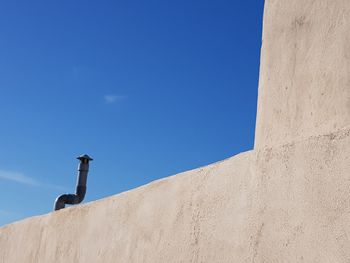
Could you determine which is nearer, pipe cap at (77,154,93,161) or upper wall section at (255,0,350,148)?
upper wall section at (255,0,350,148)

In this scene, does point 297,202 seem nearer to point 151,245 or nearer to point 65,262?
point 151,245

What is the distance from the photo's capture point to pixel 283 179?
2.27m

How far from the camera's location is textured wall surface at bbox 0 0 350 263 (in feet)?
6.78

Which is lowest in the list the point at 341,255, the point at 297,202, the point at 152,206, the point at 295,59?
the point at 341,255

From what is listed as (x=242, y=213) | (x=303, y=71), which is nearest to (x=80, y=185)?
(x=242, y=213)

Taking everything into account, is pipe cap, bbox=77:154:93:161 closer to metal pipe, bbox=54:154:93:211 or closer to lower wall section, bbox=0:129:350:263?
metal pipe, bbox=54:154:93:211

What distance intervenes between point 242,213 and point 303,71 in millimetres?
685

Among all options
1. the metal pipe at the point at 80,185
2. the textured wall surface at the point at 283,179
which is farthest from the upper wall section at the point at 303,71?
the metal pipe at the point at 80,185

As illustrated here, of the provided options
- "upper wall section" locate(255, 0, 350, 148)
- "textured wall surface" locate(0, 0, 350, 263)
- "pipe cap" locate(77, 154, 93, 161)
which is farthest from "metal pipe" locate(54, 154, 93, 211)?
"upper wall section" locate(255, 0, 350, 148)

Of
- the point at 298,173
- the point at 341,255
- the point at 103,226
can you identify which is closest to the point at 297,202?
the point at 298,173

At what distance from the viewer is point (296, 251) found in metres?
2.12

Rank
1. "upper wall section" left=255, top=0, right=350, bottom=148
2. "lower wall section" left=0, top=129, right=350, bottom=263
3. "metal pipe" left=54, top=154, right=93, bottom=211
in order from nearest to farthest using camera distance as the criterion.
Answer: "lower wall section" left=0, top=129, right=350, bottom=263 → "upper wall section" left=255, top=0, right=350, bottom=148 → "metal pipe" left=54, top=154, right=93, bottom=211

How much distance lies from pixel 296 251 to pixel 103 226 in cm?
183

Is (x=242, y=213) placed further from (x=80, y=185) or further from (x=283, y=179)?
(x=80, y=185)
